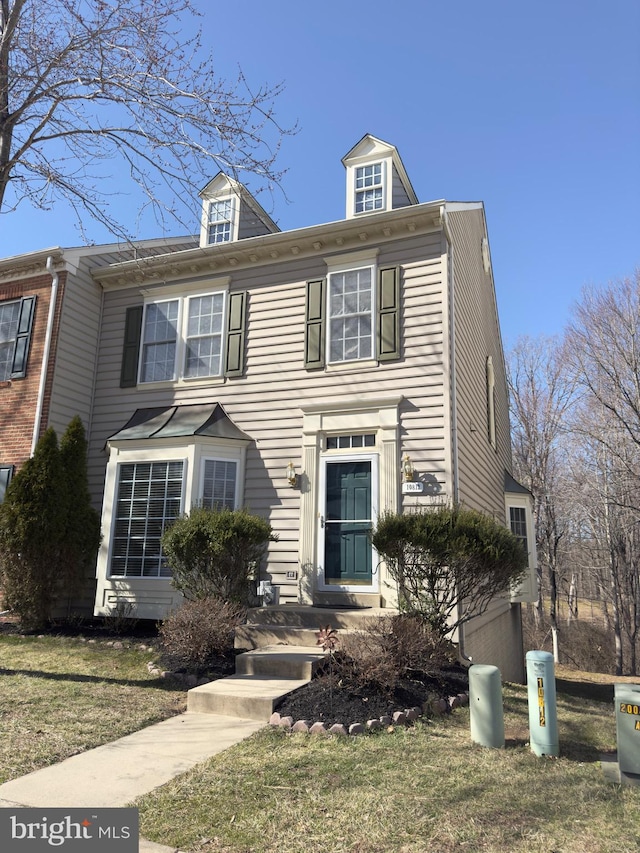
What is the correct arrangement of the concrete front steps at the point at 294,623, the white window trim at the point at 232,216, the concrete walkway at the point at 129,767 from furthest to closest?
the white window trim at the point at 232,216
the concrete front steps at the point at 294,623
the concrete walkway at the point at 129,767

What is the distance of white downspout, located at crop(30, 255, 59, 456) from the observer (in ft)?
34.2

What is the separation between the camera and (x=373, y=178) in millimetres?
10914

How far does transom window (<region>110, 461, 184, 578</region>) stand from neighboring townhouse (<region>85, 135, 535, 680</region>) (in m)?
0.03

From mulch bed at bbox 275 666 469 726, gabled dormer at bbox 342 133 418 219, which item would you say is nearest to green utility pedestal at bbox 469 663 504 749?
mulch bed at bbox 275 666 469 726

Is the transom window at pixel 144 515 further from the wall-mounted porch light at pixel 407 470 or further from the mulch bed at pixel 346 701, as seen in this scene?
the mulch bed at pixel 346 701

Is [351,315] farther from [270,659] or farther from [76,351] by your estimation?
[270,659]

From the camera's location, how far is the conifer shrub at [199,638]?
679 cm

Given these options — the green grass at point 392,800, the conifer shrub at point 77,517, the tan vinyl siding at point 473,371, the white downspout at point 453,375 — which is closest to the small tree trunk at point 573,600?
the tan vinyl siding at point 473,371

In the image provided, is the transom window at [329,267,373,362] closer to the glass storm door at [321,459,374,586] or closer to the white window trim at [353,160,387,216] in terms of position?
the white window trim at [353,160,387,216]

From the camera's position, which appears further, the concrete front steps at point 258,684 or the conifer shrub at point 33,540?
the conifer shrub at point 33,540
